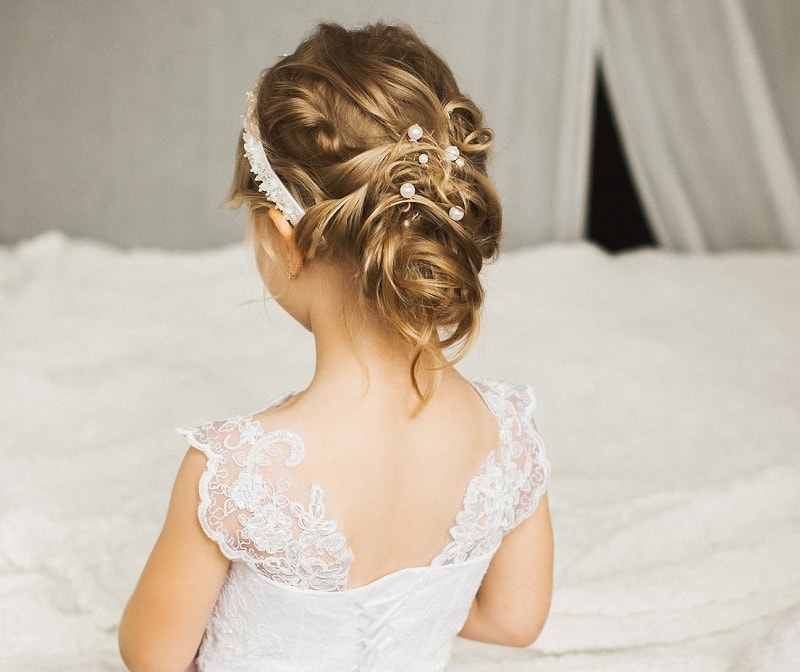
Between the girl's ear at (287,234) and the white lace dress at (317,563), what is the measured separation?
0.16 meters

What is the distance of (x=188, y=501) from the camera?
891mm

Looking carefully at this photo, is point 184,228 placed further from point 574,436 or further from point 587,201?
point 574,436

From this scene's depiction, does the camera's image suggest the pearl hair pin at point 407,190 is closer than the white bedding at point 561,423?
Yes

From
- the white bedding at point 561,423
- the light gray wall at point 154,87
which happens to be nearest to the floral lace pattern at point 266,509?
the white bedding at point 561,423

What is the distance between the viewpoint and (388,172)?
2.68ft

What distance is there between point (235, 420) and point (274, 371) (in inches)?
55.0

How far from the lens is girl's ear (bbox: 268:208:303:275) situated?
88 centimetres

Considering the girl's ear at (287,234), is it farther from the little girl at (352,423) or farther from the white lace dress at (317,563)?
the white lace dress at (317,563)

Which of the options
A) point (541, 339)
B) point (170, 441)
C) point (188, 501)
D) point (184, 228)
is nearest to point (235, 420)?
point (188, 501)

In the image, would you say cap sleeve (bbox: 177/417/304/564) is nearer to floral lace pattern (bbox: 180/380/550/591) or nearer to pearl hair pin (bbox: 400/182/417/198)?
floral lace pattern (bbox: 180/380/550/591)

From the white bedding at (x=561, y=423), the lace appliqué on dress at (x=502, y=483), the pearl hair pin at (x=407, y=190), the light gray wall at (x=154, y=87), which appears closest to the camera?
the pearl hair pin at (x=407, y=190)

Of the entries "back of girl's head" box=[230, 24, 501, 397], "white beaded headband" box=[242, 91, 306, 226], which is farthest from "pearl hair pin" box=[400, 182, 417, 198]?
"white beaded headband" box=[242, 91, 306, 226]

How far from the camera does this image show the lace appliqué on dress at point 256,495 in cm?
87

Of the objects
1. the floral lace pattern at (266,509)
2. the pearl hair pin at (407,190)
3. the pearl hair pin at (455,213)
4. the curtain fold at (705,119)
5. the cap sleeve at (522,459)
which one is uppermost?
the pearl hair pin at (407,190)
